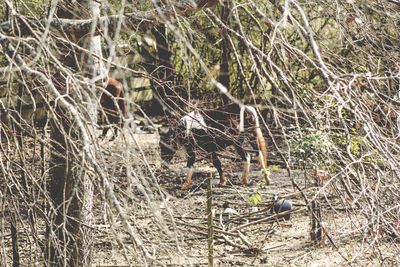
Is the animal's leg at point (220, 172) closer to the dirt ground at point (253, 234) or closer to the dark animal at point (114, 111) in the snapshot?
the dirt ground at point (253, 234)

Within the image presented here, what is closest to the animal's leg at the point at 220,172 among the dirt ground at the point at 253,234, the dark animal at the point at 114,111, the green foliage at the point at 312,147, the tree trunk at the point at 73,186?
the dirt ground at the point at 253,234

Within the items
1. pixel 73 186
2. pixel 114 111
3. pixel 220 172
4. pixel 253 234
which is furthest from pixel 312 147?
pixel 220 172

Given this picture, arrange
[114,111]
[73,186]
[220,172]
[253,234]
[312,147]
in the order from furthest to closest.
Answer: [220,172] → [253,234] → [73,186] → [312,147] → [114,111]

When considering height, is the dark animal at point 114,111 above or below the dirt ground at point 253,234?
above

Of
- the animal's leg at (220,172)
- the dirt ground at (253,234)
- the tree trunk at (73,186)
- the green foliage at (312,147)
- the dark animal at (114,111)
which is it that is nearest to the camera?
the dark animal at (114,111)

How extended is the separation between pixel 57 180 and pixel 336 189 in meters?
3.14

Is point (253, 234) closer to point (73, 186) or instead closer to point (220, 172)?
point (220, 172)

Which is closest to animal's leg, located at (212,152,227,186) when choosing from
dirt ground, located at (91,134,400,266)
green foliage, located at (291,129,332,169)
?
dirt ground, located at (91,134,400,266)

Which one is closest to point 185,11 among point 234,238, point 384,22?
point 384,22

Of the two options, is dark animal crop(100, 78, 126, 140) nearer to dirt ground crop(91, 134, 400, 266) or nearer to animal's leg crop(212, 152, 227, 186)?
dirt ground crop(91, 134, 400, 266)

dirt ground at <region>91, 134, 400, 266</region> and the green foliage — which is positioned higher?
the green foliage

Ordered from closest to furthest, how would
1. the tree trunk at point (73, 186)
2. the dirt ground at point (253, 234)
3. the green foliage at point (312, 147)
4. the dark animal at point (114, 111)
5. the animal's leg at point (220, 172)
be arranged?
the dark animal at point (114, 111)
the green foliage at point (312, 147)
the tree trunk at point (73, 186)
the dirt ground at point (253, 234)
the animal's leg at point (220, 172)

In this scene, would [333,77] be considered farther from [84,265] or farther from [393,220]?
[84,265]

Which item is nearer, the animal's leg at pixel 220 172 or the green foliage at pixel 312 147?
the green foliage at pixel 312 147
